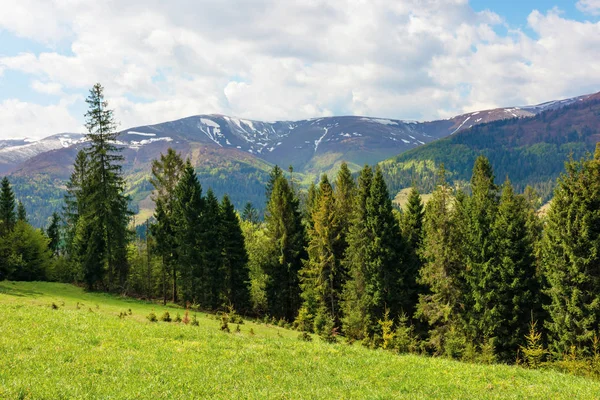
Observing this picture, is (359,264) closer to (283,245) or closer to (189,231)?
(283,245)

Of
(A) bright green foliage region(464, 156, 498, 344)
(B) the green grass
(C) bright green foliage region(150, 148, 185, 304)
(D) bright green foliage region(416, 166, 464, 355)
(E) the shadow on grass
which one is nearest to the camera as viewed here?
(B) the green grass

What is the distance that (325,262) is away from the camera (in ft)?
159

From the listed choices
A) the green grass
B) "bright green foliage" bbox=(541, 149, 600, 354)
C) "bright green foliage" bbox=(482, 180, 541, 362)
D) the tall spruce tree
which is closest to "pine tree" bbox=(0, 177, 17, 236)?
the green grass

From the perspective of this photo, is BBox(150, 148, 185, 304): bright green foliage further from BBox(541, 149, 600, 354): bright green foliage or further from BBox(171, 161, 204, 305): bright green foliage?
BBox(541, 149, 600, 354): bright green foliage

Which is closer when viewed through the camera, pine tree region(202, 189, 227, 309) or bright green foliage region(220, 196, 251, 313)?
pine tree region(202, 189, 227, 309)

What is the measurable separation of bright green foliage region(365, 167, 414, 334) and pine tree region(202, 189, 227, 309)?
72.6ft

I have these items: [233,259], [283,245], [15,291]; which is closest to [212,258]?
[233,259]

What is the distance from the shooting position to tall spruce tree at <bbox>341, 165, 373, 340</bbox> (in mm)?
44062

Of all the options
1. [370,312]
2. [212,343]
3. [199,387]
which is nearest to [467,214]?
[370,312]

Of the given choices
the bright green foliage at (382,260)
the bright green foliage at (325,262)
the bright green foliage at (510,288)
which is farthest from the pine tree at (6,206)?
the bright green foliage at (510,288)

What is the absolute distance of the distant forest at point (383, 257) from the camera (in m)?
32.8

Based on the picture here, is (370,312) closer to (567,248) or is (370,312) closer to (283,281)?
(283,281)

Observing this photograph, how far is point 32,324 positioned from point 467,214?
38.7 meters

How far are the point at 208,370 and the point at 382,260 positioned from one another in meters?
30.4
